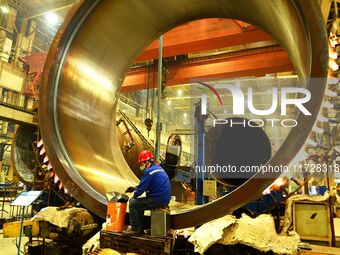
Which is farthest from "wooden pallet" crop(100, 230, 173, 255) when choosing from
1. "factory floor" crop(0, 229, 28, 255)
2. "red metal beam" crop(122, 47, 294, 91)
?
"red metal beam" crop(122, 47, 294, 91)

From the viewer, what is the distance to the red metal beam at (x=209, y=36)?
15.7 feet

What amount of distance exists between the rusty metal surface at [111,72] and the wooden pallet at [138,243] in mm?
191

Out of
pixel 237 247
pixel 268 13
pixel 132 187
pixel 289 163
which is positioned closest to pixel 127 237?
pixel 132 187

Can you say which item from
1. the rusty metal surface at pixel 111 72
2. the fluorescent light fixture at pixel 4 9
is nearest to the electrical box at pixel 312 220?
the rusty metal surface at pixel 111 72

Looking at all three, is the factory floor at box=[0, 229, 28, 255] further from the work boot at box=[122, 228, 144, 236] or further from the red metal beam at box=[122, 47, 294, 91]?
the red metal beam at box=[122, 47, 294, 91]

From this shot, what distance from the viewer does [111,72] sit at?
10.1 feet

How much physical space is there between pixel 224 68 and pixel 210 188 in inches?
123

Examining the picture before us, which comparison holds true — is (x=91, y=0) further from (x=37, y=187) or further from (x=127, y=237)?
(x=37, y=187)

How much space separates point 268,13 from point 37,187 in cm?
457

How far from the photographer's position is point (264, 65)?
5.51 metres

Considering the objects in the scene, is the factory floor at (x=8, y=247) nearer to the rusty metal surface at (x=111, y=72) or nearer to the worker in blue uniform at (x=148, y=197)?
the rusty metal surface at (x=111, y=72)

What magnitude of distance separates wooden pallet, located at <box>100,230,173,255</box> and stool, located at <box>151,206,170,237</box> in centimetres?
4

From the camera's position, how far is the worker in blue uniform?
2270mm

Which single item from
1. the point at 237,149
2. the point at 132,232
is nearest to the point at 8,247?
the point at 132,232
